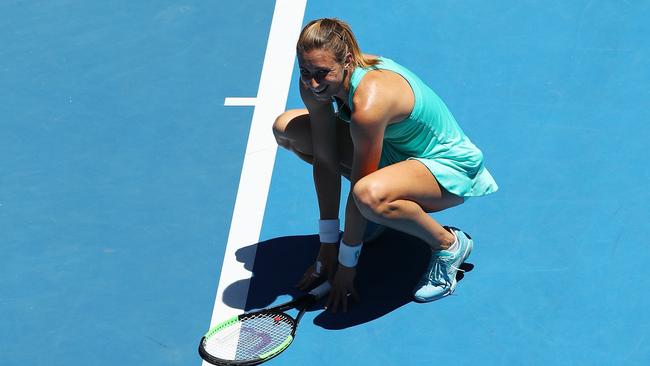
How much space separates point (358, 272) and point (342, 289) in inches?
11.1

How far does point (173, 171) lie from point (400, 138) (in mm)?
1716

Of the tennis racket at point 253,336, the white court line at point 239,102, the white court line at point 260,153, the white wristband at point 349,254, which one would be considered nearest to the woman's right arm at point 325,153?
the white wristband at point 349,254

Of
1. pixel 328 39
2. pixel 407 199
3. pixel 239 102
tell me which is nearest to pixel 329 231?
pixel 407 199

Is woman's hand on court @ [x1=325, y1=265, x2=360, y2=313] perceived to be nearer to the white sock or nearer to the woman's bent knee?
the white sock

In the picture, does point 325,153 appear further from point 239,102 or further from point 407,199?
point 239,102

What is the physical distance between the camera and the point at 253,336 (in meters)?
4.75

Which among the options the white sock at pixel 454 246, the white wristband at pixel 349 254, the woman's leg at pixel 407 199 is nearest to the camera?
the woman's leg at pixel 407 199

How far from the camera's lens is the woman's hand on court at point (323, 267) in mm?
5031

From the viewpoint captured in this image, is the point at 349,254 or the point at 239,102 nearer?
the point at 349,254

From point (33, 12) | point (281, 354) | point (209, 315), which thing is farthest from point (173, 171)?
point (33, 12)

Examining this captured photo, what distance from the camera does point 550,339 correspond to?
15.1 feet

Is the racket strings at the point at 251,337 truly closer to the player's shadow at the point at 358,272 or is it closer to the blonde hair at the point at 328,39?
the player's shadow at the point at 358,272

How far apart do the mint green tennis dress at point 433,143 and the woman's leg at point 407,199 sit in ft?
0.21

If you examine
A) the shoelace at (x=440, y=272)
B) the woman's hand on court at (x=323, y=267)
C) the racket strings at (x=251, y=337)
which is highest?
the shoelace at (x=440, y=272)
